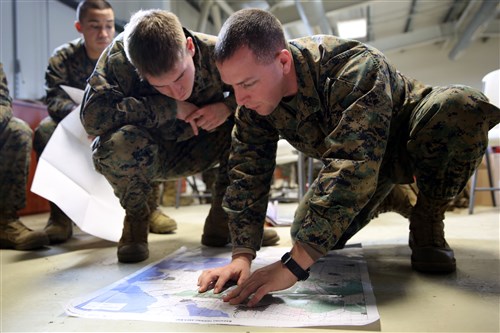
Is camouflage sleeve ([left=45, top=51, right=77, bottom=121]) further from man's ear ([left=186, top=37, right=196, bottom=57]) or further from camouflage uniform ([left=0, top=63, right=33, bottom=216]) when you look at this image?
man's ear ([left=186, top=37, right=196, bottom=57])

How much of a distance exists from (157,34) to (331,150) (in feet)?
2.10

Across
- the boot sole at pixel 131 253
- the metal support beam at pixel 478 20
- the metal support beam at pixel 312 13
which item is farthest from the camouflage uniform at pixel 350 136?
the metal support beam at pixel 478 20

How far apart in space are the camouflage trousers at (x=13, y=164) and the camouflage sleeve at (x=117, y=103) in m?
0.55

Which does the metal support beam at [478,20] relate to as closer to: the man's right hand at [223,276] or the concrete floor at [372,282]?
the concrete floor at [372,282]

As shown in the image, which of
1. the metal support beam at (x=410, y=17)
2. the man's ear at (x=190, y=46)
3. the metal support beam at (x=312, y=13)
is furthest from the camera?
the metal support beam at (x=410, y=17)

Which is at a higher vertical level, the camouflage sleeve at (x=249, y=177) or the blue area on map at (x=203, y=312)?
the camouflage sleeve at (x=249, y=177)

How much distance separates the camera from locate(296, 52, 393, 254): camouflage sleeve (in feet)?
2.72

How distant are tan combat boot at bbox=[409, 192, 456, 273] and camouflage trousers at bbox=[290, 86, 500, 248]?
48 millimetres

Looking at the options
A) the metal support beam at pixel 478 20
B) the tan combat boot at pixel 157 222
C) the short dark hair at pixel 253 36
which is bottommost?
the tan combat boot at pixel 157 222

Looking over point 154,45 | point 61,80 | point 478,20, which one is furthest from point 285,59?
point 478,20

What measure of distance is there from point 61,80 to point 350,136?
1.60m

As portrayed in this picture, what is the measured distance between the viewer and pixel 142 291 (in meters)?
1.00

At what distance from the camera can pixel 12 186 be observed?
5.86ft

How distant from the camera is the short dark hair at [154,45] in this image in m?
1.17
